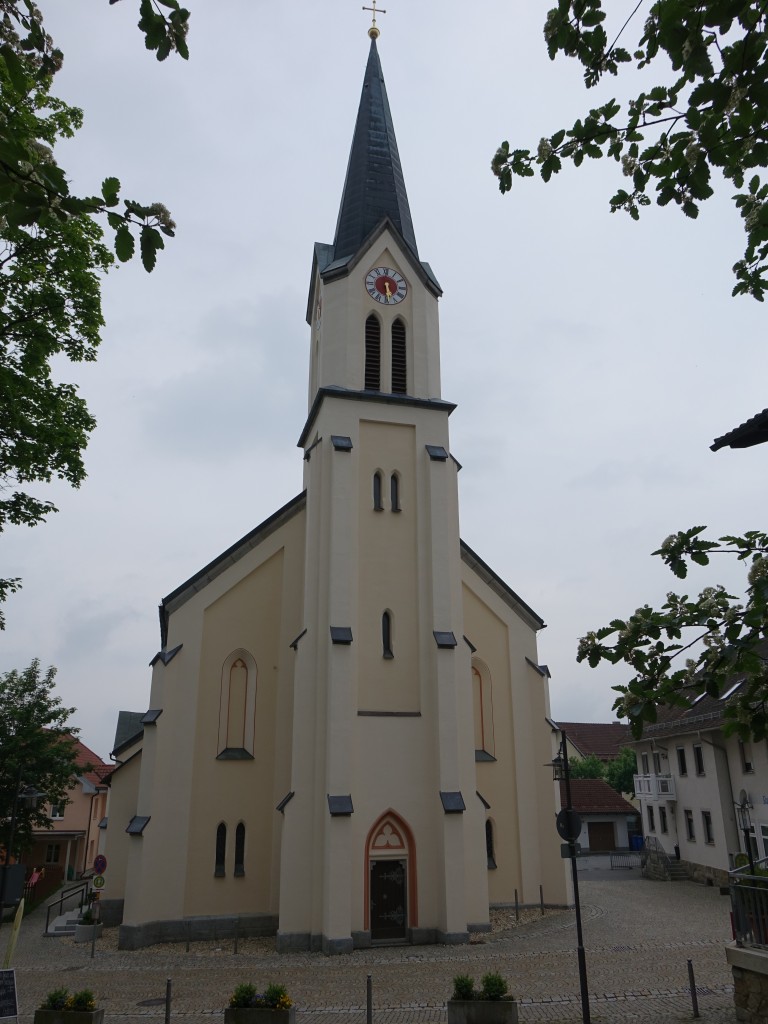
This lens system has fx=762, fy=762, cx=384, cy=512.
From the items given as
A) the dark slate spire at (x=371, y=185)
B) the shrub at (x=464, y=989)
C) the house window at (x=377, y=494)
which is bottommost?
the shrub at (x=464, y=989)

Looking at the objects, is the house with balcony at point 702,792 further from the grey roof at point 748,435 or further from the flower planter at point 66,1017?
the flower planter at point 66,1017

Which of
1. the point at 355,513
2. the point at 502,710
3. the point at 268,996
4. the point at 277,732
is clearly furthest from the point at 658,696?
the point at 502,710

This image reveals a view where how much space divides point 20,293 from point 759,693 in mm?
12326

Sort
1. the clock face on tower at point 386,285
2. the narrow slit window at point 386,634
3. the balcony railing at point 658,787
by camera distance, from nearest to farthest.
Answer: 1. the narrow slit window at point 386,634
2. the clock face on tower at point 386,285
3. the balcony railing at point 658,787

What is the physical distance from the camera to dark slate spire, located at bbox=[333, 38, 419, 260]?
84.3ft

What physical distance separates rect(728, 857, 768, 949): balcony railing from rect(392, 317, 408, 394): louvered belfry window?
16872 mm

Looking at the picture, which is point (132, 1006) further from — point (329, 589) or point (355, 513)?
point (355, 513)

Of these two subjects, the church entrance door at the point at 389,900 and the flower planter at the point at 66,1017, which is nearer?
the flower planter at the point at 66,1017

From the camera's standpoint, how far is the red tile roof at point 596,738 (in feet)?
223

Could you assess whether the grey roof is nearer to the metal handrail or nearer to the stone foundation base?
A: the stone foundation base

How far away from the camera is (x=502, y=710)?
965 inches

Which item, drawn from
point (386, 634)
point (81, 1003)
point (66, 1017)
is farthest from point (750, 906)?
point (386, 634)

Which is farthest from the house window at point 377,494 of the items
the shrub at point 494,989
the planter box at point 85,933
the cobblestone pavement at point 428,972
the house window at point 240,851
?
the planter box at point 85,933

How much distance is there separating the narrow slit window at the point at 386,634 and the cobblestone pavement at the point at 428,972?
7.16 meters
